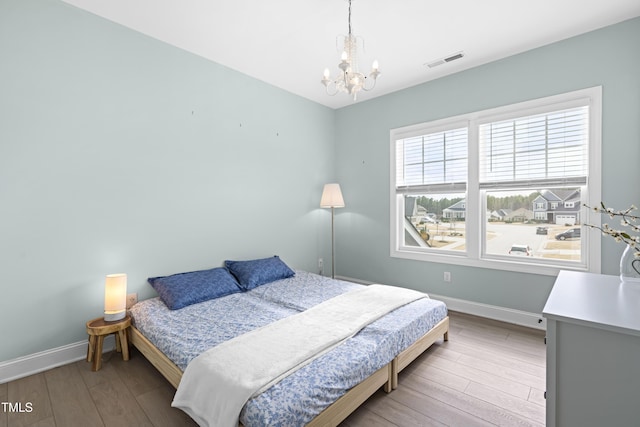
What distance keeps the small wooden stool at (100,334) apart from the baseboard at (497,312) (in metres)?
3.21

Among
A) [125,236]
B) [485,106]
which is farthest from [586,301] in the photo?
[125,236]

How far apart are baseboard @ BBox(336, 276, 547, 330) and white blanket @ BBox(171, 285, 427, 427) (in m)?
1.62

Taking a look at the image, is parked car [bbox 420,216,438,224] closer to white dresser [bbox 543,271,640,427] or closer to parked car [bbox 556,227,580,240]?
parked car [bbox 556,227,580,240]

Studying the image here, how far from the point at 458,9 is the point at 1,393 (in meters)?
4.29

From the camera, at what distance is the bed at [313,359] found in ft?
4.39

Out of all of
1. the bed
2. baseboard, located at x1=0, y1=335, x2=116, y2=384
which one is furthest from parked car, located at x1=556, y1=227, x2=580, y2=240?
baseboard, located at x1=0, y1=335, x2=116, y2=384

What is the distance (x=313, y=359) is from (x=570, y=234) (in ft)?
9.04

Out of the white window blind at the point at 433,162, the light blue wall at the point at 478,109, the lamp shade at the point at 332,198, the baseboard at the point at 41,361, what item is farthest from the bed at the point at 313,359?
the white window blind at the point at 433,162

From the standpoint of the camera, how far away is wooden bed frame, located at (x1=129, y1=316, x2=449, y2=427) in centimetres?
148

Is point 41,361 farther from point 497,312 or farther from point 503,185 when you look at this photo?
point 503,185

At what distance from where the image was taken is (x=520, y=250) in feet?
9.89

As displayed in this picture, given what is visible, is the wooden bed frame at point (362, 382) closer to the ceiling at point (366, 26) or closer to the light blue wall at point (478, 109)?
the light blue wall at point (478, 109)

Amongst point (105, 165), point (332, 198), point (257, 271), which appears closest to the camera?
point (105, 165)

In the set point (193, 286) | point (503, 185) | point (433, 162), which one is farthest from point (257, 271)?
point (503, 185)
